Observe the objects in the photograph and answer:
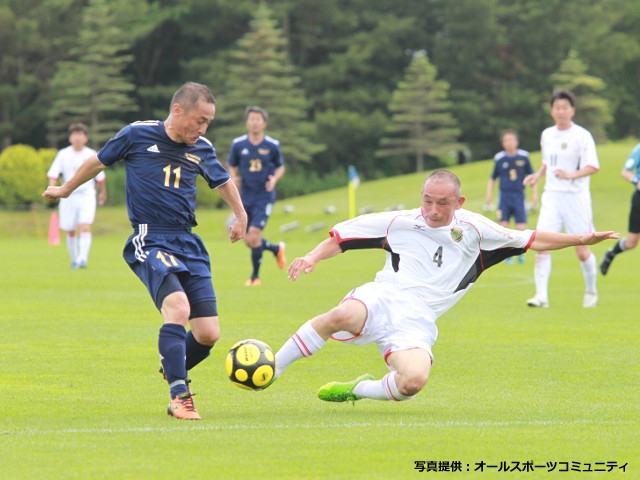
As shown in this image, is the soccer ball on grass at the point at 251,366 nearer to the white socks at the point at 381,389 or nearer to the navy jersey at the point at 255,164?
the white socks at the point at 381,389

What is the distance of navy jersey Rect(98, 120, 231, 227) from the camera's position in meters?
7.21

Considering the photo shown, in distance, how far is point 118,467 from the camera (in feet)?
17.1

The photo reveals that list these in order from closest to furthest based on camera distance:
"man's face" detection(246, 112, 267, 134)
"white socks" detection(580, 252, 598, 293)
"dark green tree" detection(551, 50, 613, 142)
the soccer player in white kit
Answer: the soccer player in white kit < "white socks" detection(580, 252, 598, 293) < "man's face" detection(246, 112, 267, 134) < "dark green tree" detection(551, 50, 613, 142)

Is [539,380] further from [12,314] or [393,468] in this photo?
[12,314]

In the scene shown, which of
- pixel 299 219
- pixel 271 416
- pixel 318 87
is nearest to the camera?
pixel 271 416

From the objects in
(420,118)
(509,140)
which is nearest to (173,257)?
(509,140)

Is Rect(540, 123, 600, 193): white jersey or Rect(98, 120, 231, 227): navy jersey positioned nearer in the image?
Rect(98, 120, 231, 227): navy jersey

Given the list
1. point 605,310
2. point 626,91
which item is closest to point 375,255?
point 605,310

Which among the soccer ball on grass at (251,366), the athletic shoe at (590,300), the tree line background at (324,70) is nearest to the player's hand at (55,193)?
the soccer ball on grass at (251,366)

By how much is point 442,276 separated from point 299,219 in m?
34.8

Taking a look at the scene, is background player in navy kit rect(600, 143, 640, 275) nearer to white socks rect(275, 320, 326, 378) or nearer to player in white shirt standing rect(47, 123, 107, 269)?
white socks rect(275, 320, 326, 378)

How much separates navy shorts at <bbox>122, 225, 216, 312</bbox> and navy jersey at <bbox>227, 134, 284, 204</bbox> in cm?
1013

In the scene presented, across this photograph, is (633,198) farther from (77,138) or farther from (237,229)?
(77,138)

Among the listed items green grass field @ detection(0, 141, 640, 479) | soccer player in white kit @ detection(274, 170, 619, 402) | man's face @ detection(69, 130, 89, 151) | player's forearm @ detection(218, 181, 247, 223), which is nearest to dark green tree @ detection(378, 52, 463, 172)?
man's face @ detection(69, 130, 89, 151)
